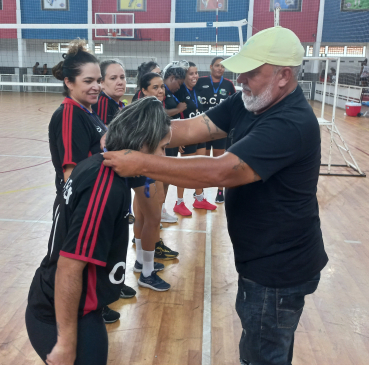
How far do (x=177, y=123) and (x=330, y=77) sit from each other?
68.0ft

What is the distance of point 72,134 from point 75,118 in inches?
4.4

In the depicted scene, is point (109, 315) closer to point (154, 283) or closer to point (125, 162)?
point (154, 283)

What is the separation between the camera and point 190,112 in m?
5.35

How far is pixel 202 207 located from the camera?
5582 mm

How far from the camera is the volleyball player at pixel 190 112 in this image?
533 centimetres

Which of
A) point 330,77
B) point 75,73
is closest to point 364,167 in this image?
point 75,73

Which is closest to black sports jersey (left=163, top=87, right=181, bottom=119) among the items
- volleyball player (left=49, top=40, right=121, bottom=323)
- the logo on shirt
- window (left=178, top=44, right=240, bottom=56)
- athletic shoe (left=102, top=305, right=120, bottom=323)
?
volleyball player (left=49, top=40, right=121, bottom=323)

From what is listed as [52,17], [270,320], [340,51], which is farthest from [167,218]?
[340,51]

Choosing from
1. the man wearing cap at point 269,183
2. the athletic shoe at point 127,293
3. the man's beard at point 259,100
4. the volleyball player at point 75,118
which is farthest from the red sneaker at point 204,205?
the man's beard at point 259,100

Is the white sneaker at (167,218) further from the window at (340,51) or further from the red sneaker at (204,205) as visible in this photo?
the window at (340,51)

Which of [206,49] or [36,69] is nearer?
[36,69]

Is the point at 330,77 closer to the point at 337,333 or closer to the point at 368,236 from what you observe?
the point at 368,236

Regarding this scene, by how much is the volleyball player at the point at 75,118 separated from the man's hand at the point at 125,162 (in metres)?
1.12

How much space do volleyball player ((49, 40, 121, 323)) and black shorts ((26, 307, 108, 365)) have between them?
A: 119 centimetres
